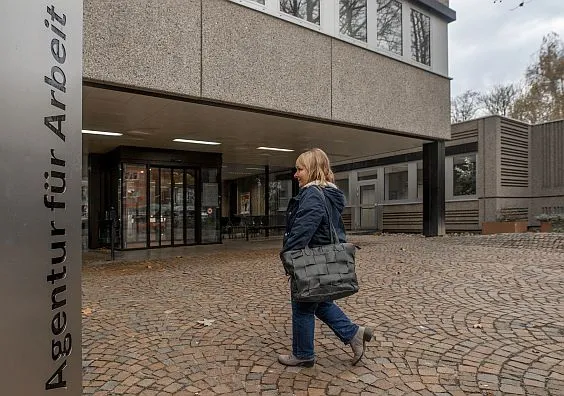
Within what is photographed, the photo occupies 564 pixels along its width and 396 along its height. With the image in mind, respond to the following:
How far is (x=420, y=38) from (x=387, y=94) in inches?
120

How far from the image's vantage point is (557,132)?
62.8ft

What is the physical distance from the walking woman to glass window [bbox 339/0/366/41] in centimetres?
863

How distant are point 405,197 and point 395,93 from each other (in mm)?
10796

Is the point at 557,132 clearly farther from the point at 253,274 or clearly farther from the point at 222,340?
the point at 222,340

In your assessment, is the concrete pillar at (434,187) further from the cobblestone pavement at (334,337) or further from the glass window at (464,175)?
the cobblestone pavement at (334,337)

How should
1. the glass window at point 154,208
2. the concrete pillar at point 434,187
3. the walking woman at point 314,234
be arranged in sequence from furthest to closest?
1. the concrete pillar at point 434,187
2. the glass window at point 154,208
3. the walking woman at point 314,234

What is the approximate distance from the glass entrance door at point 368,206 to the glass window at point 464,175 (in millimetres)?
4659

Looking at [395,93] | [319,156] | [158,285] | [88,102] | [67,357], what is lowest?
[158,285]

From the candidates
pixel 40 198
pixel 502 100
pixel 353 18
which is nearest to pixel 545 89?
pixel 502 100

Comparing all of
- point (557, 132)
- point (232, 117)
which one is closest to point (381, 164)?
point (557, 132)

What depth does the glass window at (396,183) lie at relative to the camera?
877 inches

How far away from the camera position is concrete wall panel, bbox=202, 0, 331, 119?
8.47m

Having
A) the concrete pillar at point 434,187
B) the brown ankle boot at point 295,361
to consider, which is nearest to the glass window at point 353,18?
the concrete pillar at point 434,187

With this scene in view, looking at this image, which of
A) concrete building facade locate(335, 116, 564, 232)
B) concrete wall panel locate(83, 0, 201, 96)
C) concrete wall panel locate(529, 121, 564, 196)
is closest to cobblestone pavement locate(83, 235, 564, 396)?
concrete wall panel locate(83, 0, 201, 96)
